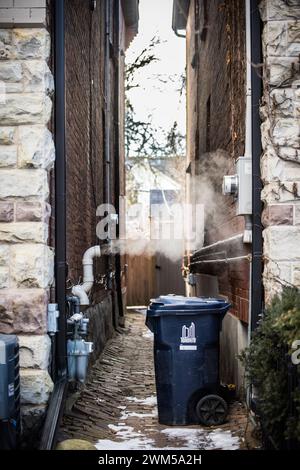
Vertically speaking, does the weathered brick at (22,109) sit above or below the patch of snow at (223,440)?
above

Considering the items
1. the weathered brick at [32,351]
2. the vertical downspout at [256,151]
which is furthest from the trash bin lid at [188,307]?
the weathered brick at [32,351]

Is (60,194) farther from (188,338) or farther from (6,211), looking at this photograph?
(188,338)

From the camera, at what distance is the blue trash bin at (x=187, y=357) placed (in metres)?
6.38

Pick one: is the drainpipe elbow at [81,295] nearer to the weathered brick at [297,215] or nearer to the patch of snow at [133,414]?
the patch of snow at [133,414]

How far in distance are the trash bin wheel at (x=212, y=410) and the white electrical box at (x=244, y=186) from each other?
5.63 feet

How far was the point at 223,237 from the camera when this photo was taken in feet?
29.9

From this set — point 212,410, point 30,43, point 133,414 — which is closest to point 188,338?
point 212,410

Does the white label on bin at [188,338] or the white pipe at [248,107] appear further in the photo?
the white label on bin at [188,338]

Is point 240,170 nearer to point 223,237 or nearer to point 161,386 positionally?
point 161,386

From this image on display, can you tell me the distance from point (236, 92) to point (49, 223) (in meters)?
2.82

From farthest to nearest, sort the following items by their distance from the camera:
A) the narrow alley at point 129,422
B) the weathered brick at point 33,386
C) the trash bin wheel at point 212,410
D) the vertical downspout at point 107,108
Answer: the vertical downspout at point 107,108
the trash bin wheel at point 212,410
the narrow alley at point 129,422
the weathered brick at point 33,386

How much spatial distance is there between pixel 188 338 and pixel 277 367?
171 cm

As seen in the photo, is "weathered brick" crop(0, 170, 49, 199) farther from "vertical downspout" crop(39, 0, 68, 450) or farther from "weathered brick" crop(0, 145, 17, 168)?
"vertical downspout" crop(39, 0, 68, 450)

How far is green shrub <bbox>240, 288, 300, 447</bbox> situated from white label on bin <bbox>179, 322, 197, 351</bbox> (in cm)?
118
